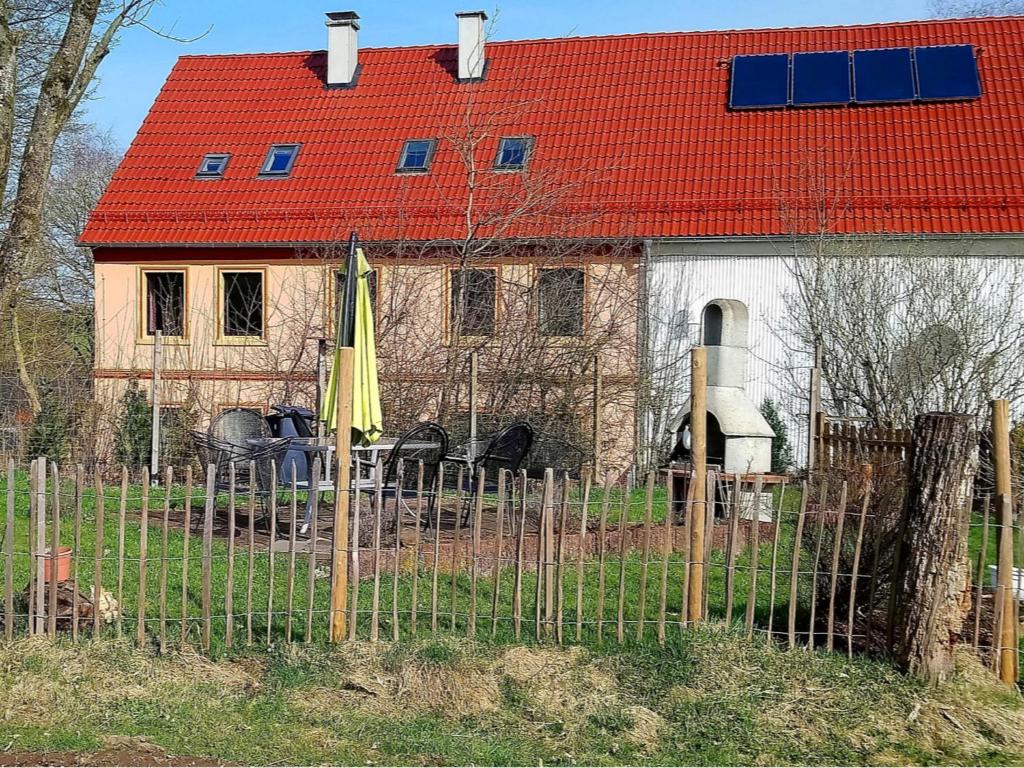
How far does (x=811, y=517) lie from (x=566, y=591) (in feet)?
5.50

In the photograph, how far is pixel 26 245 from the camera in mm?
6715

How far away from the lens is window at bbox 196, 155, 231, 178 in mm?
19516

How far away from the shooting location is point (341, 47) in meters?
21.0

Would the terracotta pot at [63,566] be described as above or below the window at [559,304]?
below

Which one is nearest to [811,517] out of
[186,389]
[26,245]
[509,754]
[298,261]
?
[509,754]

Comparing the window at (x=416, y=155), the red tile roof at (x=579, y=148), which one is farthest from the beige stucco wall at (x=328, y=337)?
the window at (x=416, y=155)

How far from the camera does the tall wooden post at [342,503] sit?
21.2ft

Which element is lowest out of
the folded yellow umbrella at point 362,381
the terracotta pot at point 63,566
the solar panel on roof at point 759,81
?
the terracotta pot at point 63,566

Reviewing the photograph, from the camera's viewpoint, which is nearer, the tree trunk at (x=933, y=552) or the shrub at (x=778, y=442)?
the tree trunk at (x=933, y=552)

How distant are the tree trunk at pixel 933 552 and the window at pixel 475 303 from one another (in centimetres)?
908

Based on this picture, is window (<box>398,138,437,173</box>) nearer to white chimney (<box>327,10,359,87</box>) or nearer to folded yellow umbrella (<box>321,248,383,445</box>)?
white chimney (<box>327,10,359,87</box>)

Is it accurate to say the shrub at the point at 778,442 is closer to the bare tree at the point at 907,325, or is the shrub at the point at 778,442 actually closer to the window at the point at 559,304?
the bare tree at the point at 907,325

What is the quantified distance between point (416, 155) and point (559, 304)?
16.3 feet

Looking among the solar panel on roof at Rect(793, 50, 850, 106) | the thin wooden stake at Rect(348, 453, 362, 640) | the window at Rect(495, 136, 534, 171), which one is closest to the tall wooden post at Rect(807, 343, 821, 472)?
the solar panel on roof at Rect(793, 50, 850, 106)
